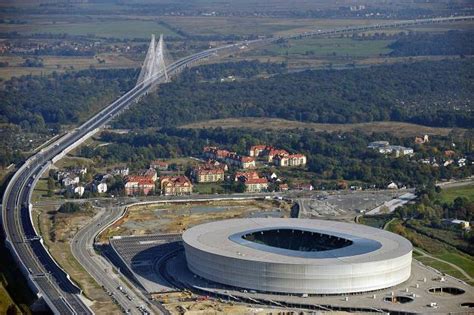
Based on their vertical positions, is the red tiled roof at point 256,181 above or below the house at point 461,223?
below

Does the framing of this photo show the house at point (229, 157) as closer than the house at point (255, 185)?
No

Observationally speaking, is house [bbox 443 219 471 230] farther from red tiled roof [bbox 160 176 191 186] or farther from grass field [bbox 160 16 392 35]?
grass field [bbox 160 16 392 35]

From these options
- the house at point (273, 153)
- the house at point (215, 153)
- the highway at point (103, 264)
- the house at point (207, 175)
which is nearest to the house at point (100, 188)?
the highway at point (103, 264)

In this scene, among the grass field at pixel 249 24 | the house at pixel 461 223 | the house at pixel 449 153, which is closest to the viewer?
the house at pixel 461 223

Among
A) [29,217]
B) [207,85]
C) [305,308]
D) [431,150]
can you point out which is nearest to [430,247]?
[305,308]

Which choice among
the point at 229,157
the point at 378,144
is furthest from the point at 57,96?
the point at 378,144

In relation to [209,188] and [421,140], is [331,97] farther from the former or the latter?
[209,188]

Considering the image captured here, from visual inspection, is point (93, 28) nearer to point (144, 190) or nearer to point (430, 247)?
point (144, 190)

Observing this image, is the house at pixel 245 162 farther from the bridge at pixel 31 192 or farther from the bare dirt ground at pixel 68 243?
the bare dirt ground at pixel 68 243
